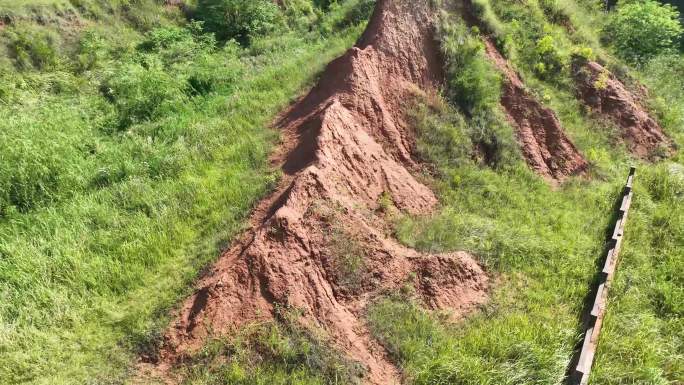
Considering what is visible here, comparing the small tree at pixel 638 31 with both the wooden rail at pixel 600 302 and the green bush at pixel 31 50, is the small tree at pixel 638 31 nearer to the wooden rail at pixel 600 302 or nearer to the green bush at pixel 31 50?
the wooden rail at pixel 600 302

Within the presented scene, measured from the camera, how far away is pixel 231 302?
19.2ft

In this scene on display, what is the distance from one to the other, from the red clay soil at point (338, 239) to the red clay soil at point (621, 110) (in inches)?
185

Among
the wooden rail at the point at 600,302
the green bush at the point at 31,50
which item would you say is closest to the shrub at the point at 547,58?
the wooden rail at the point at 600,302

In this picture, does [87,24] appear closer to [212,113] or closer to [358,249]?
[212,113]

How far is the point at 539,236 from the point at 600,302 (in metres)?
1.48

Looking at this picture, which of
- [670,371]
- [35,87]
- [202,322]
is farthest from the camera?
[35,87]

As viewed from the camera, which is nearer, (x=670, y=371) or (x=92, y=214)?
(x=670, y=371)

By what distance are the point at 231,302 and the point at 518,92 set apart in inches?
296

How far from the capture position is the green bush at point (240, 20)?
48.7ft

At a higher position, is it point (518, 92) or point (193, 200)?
point (518, 92)

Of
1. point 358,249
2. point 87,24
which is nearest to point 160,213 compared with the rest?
point 358,249

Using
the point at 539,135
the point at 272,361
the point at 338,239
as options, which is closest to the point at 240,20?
the point at 539,135

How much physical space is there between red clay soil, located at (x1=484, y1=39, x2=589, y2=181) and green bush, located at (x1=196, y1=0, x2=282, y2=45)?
775cm

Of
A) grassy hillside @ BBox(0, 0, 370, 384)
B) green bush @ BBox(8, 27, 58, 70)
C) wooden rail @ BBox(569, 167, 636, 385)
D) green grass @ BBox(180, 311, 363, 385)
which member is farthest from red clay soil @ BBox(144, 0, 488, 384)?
green bush @ BBox(8, 27, 58, 70)
